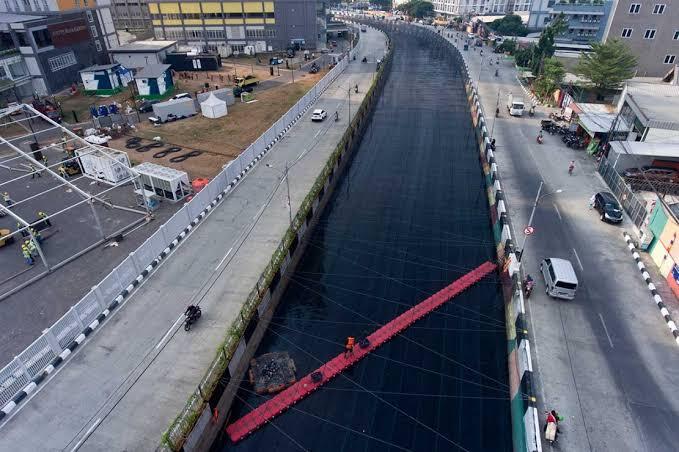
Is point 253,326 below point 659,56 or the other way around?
below

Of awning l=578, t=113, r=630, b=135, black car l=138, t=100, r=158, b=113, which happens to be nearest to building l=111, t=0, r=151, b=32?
black car l=138, t=100, r=158, b=113

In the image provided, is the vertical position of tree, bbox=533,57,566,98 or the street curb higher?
tree, bbox=533,57,566,98

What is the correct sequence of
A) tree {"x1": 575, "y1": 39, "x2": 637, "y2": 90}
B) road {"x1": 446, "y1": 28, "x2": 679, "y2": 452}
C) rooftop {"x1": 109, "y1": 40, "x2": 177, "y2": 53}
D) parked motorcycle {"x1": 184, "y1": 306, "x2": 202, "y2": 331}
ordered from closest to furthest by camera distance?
road {"x1": 446, "y1": 28, "x2": 679, "y2": 452} < parked motorcycle {"x1": 184, "y1": 306, "x2": 202, "y2": 331} < tree {"x1": 575, "y1": 39, "x2": 637, "y2": 90} < rooftop {"x1": 109, "y1": 40, "x2": 177, "y2": 53}

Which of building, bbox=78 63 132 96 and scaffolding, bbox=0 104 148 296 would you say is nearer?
scaffolding, bbox=0 104 148 296

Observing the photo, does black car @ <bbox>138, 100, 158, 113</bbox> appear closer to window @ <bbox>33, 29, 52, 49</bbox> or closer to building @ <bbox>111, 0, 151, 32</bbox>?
window @ <bbox>33, 29, 52, 49</bbox>

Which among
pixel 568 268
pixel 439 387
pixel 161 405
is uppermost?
pixel 568 268

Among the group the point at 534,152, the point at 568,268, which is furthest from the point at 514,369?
the point at 534,152

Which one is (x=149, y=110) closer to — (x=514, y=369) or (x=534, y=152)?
(x=534, y=152)
